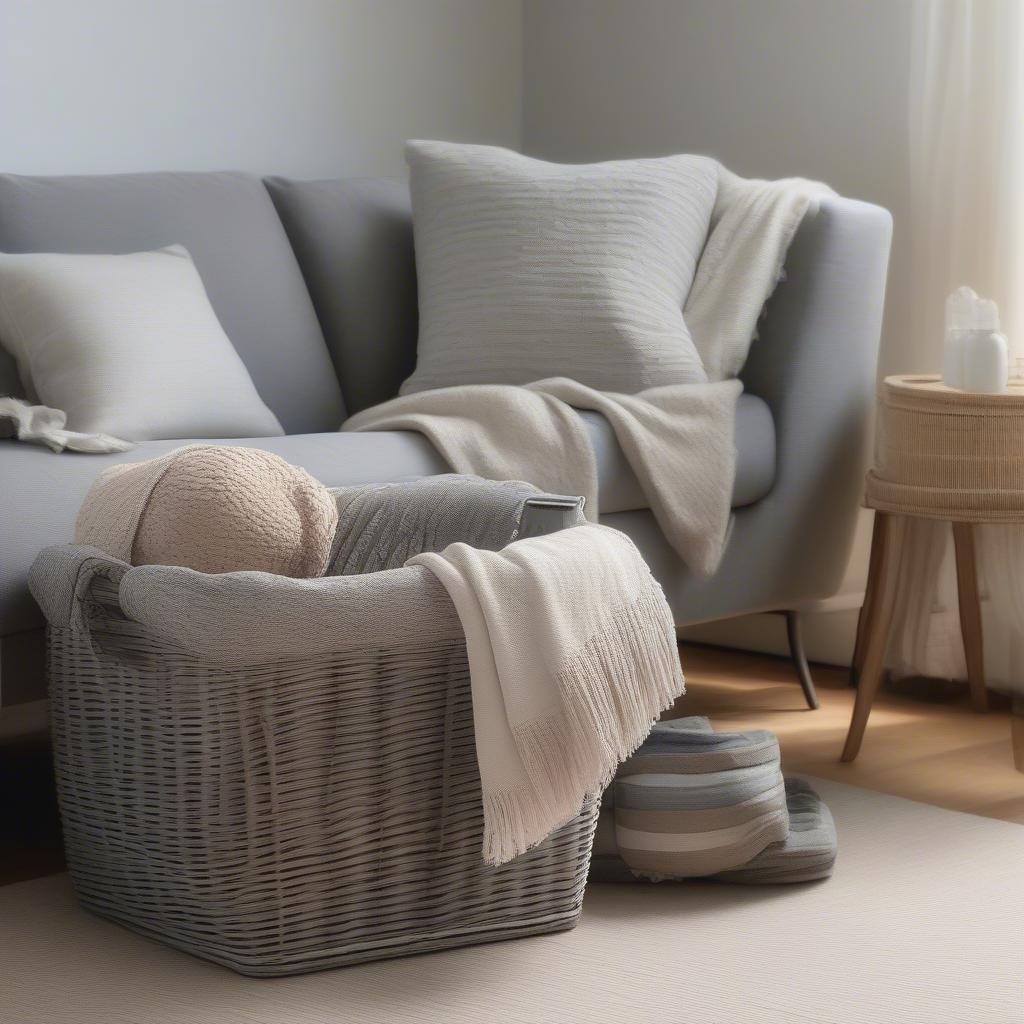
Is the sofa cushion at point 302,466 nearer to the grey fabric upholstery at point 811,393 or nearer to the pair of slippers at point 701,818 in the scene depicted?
the grey fabric upholstery at point 811,393

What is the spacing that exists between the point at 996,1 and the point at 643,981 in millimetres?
1847

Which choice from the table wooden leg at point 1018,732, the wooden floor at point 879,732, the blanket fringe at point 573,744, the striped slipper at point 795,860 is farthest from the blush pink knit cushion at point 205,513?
the table wooden leg at point 1018,732

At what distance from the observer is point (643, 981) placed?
1.40 m

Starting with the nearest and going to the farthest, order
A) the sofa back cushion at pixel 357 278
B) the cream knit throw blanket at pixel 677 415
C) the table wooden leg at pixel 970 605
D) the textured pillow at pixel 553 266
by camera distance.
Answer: the cream knit throw blanket at pixel 677 415
the textured pillow at pixel 553 266
the table wooden leg at pixel 970 605
the sofa back cushion at pixel 357 278

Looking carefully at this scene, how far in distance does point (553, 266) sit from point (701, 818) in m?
1.04

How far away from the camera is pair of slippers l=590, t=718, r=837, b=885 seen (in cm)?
161

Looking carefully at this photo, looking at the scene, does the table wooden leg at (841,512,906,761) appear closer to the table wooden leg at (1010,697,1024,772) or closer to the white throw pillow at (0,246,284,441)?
the table wooden leg at (1010,697,1024,772)

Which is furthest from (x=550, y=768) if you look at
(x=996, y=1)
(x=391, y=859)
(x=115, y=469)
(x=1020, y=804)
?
(x=996, y=1)

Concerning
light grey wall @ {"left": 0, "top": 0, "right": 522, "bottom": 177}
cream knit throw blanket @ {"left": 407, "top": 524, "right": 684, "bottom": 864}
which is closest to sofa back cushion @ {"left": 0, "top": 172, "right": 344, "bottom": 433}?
light grey wall @ {"left": 0, "top": 0, "right": 522, "bottom": 177}

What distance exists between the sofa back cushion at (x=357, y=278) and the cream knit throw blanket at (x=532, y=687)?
1.17 meters

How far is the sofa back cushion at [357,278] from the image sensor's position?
251 cm

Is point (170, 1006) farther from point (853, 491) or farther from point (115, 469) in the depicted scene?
point (853, 491)

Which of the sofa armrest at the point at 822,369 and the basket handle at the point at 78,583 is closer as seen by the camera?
the basket handle at the point at 78,583

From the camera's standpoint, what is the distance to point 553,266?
2.35m
